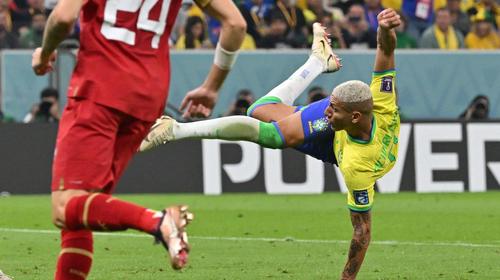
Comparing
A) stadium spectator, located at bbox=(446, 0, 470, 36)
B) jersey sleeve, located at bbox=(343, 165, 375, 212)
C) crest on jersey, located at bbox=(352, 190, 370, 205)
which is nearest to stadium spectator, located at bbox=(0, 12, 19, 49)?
stadium spectator, located at bbox=(446, 0, 470, 36)

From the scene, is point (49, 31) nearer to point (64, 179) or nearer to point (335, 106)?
point (64, 179)

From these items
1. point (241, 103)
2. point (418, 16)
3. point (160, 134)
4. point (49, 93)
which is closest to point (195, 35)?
point (241, 103)

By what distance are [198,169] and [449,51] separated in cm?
461

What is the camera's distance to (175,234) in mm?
6320

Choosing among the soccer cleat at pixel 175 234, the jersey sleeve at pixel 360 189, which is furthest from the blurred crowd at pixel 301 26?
the soccer cleat at pixel 175 234

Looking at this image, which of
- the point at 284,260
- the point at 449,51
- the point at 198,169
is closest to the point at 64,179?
the point at 284,260

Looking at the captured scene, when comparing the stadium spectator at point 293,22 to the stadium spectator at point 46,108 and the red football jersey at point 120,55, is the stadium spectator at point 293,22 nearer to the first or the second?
the stadium spectator at point 46,108

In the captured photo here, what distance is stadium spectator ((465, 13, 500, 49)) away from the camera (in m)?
21.8

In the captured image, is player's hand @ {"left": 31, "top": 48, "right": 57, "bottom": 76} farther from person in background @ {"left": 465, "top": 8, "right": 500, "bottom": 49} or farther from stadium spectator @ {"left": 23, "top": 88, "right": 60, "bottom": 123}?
person in background @ {"left": 465, "top": 8, "right": 500, "bottom": 49}

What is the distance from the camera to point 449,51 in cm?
2062

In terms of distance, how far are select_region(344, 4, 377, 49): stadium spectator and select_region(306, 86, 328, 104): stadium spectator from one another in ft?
6.14

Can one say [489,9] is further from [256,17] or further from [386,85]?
[386,85]

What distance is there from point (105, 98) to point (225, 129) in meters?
3.16

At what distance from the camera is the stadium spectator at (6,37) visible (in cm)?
2089
